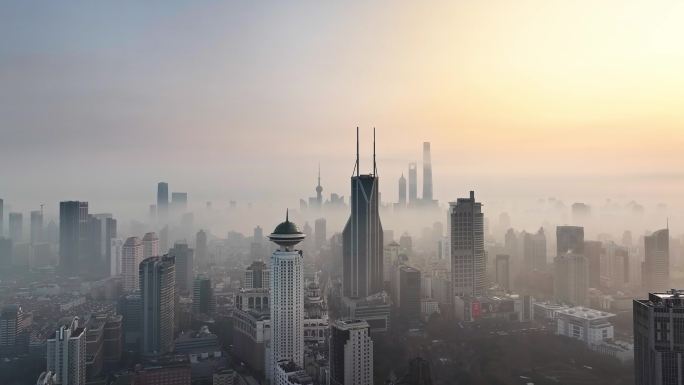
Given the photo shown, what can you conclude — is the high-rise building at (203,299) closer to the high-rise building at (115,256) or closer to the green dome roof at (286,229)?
the high-rise building at (115,256)

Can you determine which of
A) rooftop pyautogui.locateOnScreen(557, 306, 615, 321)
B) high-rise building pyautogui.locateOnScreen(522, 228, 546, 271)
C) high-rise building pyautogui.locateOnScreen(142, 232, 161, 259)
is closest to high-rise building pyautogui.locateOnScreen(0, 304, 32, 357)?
high-rise building pyautogui.locateOnScreen(142, 232, 161, 259)

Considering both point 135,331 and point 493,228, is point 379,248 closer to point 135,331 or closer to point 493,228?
point 493,228

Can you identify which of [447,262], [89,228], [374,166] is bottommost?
[447,262]

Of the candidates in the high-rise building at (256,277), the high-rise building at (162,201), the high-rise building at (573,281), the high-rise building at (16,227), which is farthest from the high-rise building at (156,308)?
the high-rise building at (573,281)

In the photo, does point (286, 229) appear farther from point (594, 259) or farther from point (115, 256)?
point (594, 259)

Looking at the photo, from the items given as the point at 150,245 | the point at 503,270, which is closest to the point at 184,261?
the point at 150,245

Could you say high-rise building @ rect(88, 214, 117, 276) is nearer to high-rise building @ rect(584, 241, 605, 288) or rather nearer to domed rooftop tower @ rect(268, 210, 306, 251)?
domed rooftop tower @ rect(268, 210, 306, 251)

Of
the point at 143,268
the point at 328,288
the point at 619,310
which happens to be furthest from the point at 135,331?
the point at 619,310

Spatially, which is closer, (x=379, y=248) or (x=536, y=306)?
(x=536, y=306)
